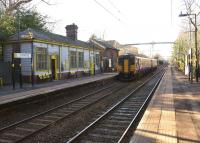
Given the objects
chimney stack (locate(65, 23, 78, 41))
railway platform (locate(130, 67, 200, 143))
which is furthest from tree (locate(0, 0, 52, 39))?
railway platform (locate(130, 67, 200, 143))

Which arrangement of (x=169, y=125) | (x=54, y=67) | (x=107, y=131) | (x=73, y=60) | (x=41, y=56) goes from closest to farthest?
(x=169, y=125) → (x=107, y=131) → (x=41, y=56) → (x=54, y=67) → (x=73, y=60)

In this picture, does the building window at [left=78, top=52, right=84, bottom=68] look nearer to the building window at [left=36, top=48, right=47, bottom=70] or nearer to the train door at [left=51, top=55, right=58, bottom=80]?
the train door at [left=51, top=55, right=58, bottom=80]

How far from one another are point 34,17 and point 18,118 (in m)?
33.6

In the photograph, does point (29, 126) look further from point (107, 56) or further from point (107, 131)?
point (107, 56)

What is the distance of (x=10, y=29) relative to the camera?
35.4 m

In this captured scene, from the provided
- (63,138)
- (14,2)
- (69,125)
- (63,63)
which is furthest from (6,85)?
(63,138)

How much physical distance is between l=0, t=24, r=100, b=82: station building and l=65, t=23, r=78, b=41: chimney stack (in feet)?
14.2

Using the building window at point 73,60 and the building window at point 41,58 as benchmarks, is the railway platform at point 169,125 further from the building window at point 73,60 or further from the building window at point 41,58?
the building window at point 73,60

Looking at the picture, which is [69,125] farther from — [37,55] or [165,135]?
[37,55]

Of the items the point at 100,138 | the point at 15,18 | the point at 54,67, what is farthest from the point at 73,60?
the point at 100,138

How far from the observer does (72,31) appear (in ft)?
139

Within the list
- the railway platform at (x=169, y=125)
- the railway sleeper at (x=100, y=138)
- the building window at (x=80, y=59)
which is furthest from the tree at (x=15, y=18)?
the railway sleeper at (x=100, y=138)

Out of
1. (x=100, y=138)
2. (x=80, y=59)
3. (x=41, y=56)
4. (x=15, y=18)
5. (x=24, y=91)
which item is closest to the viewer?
(x=100, y=138)

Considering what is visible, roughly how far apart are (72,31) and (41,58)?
605 inches
